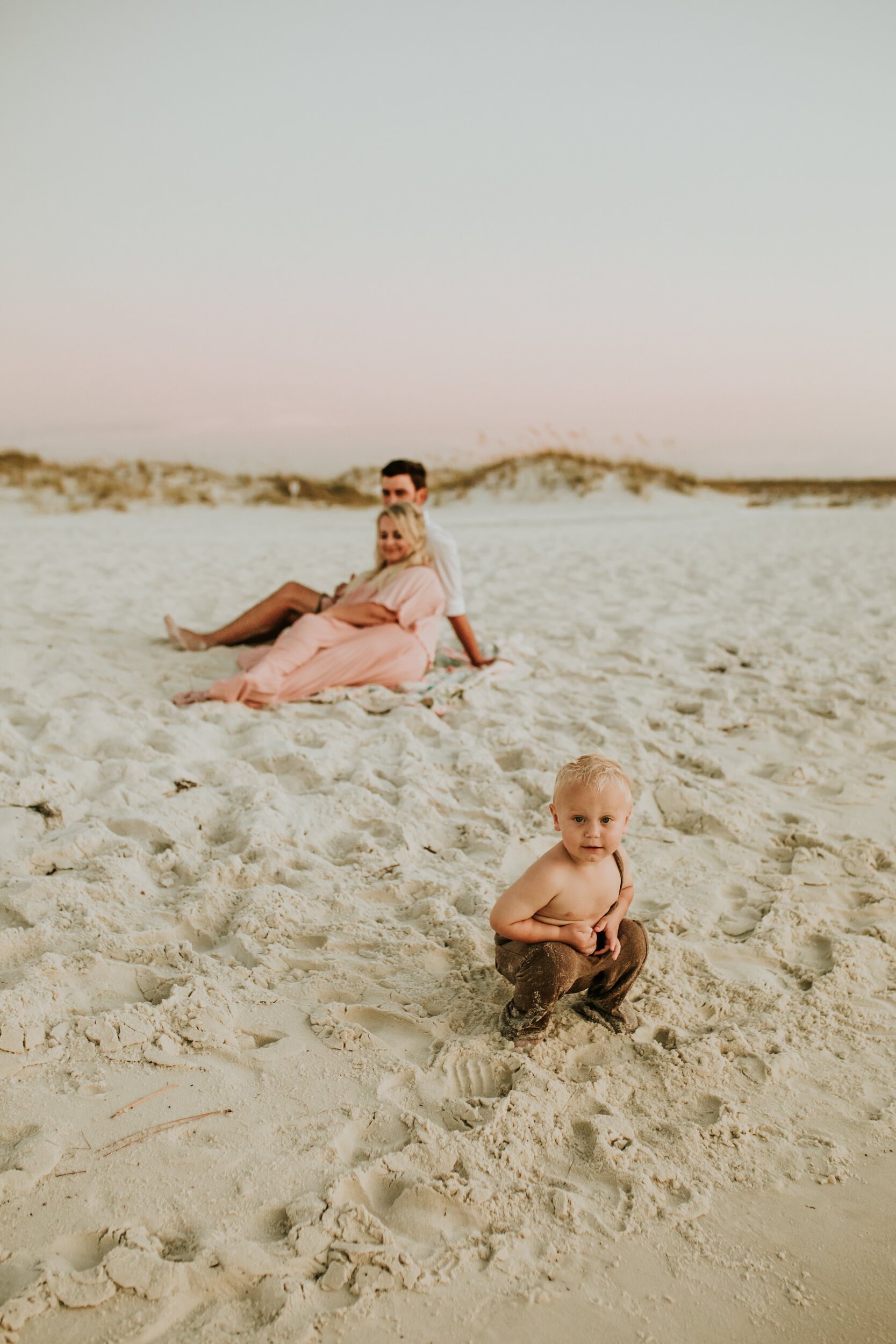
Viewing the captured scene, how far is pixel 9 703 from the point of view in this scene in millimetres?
3992

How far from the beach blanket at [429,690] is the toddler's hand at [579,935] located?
7.44 feet

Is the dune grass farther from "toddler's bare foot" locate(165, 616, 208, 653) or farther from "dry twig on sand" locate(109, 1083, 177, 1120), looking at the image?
"dry twig on sand" locate(109, 1083, 177, 1120)

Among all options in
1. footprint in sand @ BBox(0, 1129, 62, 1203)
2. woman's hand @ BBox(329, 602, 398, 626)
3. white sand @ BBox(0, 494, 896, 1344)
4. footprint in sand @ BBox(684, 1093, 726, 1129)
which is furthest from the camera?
woman's hand @ BBox(329, 602, 398, 626)

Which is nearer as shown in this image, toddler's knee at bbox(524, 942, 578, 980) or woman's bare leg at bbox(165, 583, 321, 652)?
toddler's knee at bbox(524, 942, 578, 980)

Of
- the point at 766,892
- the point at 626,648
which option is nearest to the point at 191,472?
the point at 626,648

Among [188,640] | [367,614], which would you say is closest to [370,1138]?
[367,614]

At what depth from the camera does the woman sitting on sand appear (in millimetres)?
4391

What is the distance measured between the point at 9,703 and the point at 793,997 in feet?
10.9

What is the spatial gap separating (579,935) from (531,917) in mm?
110

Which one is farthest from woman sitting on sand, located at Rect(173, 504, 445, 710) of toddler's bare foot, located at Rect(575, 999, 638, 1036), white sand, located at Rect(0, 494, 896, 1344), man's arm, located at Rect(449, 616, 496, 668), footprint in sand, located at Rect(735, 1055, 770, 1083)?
footprint in sand, located at Rect(735, 1055, 770, 1083)

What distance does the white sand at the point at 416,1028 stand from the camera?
1438 mm

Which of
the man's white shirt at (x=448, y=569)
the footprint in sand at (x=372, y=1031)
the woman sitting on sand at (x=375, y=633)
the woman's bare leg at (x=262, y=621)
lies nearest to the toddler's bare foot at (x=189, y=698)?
the woman sitting on sand at (x=375, y=633)

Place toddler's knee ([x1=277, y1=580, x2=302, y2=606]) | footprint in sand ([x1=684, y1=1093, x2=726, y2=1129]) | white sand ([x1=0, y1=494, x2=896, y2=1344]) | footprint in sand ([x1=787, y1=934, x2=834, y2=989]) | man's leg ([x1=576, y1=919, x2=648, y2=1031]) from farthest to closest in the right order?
toddler's knee ([x1=277, y1=580, x2=302, y2=606]), footprint in sand ([x1=787, y1=934, x2=834, y2=989]), man's leg ([x1=576, y1=919, x2=648, y2=1031]), footprint in sand ([x1=684, y1=1093, x2=726, y2=1129]), white sand ([x1=0, y1=494, x2=896, y2=1344])

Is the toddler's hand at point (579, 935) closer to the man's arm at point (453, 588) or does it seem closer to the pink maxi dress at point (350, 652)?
the pink maxi dress at point (350, 652)
